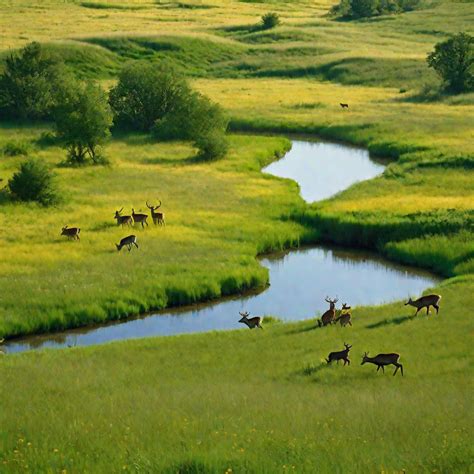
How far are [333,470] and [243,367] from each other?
10.6 metres

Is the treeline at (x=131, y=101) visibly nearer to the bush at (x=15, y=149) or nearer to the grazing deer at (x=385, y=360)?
the bush at (x=15, y=149)

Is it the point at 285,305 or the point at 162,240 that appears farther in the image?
the point at 162,240

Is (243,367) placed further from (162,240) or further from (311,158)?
(311,158)

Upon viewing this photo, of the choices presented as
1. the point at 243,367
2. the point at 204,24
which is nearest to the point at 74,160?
the point at 243,367

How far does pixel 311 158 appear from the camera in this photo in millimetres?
60125

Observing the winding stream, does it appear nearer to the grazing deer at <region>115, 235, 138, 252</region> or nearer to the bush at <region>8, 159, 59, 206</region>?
the grazing deer at <region>115, 235, 138, 252</region>

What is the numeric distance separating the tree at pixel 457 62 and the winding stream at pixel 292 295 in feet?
142

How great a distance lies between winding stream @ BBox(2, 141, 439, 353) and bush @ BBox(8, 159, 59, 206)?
10.9 m

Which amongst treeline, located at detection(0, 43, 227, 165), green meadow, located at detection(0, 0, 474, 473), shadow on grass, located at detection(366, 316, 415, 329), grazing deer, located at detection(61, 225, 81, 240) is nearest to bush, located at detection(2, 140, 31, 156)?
green meadow, located at detection(0, 0, 474, 473)

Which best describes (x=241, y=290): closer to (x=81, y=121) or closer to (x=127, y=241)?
(x=127, y=241)

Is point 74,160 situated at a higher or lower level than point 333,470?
lower

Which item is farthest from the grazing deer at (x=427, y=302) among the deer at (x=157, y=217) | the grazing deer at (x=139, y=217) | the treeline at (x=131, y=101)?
the treeline at (x=131, y=101)

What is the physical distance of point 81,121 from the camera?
50.2m

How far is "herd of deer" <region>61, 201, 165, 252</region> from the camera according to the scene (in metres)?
34.4
